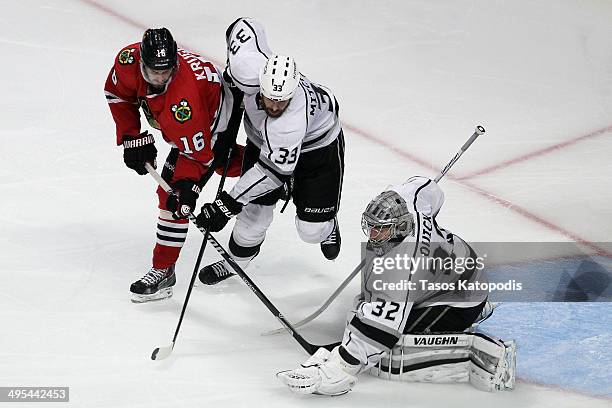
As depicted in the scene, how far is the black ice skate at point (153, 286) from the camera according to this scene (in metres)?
4.34

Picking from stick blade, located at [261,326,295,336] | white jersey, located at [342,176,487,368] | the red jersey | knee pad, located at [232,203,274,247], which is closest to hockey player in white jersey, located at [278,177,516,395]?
white jersey, located at [342,176,487,368]

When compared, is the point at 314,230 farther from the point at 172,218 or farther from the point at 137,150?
the point at 137,150

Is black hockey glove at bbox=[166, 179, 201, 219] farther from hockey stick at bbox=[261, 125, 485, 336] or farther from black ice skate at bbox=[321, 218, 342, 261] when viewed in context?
black ice skate at bbox=[321, 218, 342, 261]

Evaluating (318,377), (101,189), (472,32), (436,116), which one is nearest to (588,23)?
(472,32)

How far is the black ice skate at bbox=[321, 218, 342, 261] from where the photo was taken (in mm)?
4609

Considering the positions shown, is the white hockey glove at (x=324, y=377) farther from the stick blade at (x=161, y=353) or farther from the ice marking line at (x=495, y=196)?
the ice marking line at (x=495, y=196)

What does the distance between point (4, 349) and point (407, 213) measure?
1.51 meters

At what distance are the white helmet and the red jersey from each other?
0.91ft

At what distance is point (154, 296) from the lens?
436cm

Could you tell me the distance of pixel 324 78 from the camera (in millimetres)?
6273

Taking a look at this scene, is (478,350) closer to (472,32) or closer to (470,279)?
(470,279)

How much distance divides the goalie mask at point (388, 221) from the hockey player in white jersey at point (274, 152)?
17.6 inches

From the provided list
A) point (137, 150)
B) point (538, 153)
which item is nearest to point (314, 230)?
point (137, 150)

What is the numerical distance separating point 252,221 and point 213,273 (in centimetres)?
29
